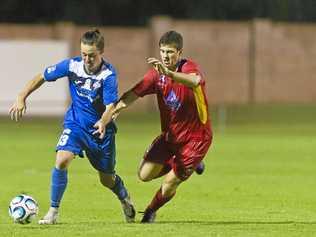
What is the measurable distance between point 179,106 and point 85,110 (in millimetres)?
1072

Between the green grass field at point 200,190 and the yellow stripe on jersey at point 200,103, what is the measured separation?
1247 millimetres

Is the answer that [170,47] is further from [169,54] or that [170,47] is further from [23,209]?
[23,209]

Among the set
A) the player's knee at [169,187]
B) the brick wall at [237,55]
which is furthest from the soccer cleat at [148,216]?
the brick wall at [237,55]

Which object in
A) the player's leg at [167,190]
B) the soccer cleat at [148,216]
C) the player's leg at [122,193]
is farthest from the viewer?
the player's leg at [122,193]

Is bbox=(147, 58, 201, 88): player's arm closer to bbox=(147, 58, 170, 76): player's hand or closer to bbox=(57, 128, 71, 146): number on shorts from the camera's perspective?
bbox=(147, 58, 170, 76): player's hand

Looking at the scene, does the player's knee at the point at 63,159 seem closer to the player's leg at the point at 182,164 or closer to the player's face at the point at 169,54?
the player's leg at the point at 182,164

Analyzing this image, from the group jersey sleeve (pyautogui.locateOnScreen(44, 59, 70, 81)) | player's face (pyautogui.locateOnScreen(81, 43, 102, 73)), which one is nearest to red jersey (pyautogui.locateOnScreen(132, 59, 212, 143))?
player's face (pyautogui.locateOnScreen(81, 43, 102, 73))

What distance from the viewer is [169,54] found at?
1207cm

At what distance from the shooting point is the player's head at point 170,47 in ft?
39.3

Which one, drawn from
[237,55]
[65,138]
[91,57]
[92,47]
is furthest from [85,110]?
[237,55]

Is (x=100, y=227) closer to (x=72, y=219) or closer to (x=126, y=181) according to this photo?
(x=72, y=219)

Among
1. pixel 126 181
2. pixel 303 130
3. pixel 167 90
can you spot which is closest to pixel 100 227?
pixel 167 90

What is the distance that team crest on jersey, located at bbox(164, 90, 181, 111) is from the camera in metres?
12.5

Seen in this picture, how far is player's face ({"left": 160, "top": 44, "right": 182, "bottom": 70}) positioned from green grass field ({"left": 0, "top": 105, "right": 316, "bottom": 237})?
1.83 m
